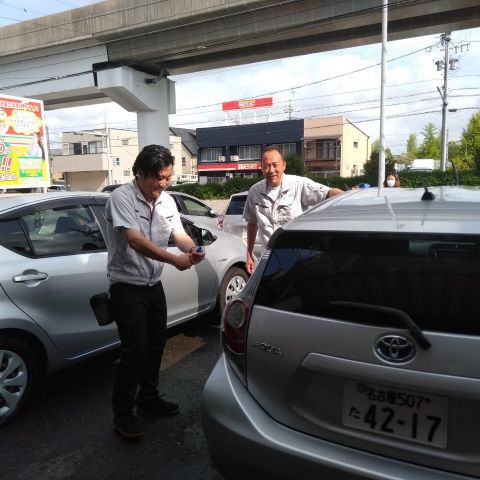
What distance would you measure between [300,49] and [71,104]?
13543 mm

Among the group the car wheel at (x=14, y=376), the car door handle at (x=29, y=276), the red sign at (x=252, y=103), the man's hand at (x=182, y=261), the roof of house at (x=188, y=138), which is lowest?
the car wheel at (x=14, y=376)

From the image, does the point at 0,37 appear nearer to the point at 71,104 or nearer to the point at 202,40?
the point at 71,104

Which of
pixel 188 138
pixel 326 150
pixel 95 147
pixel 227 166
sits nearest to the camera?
pixel 326 150

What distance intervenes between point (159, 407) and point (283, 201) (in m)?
1.96

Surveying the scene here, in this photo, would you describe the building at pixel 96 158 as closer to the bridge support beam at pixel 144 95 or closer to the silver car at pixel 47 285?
the bridge support beam at pixel 144 95

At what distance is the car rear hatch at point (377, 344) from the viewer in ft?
5.04

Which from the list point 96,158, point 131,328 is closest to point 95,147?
point 96,158

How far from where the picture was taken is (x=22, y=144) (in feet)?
26.4

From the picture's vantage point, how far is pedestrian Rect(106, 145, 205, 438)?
2.77 m

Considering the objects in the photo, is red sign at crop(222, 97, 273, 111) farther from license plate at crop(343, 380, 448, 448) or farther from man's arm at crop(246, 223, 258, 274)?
license plate at crop(343, 380, 448, 448)

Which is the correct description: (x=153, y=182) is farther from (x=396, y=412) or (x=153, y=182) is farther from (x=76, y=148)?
(x=76, y=148)

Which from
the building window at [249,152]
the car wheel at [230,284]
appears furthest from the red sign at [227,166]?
the car wheel at [230,284]

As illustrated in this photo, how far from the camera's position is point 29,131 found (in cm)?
821

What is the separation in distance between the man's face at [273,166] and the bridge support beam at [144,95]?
56.5 feet
